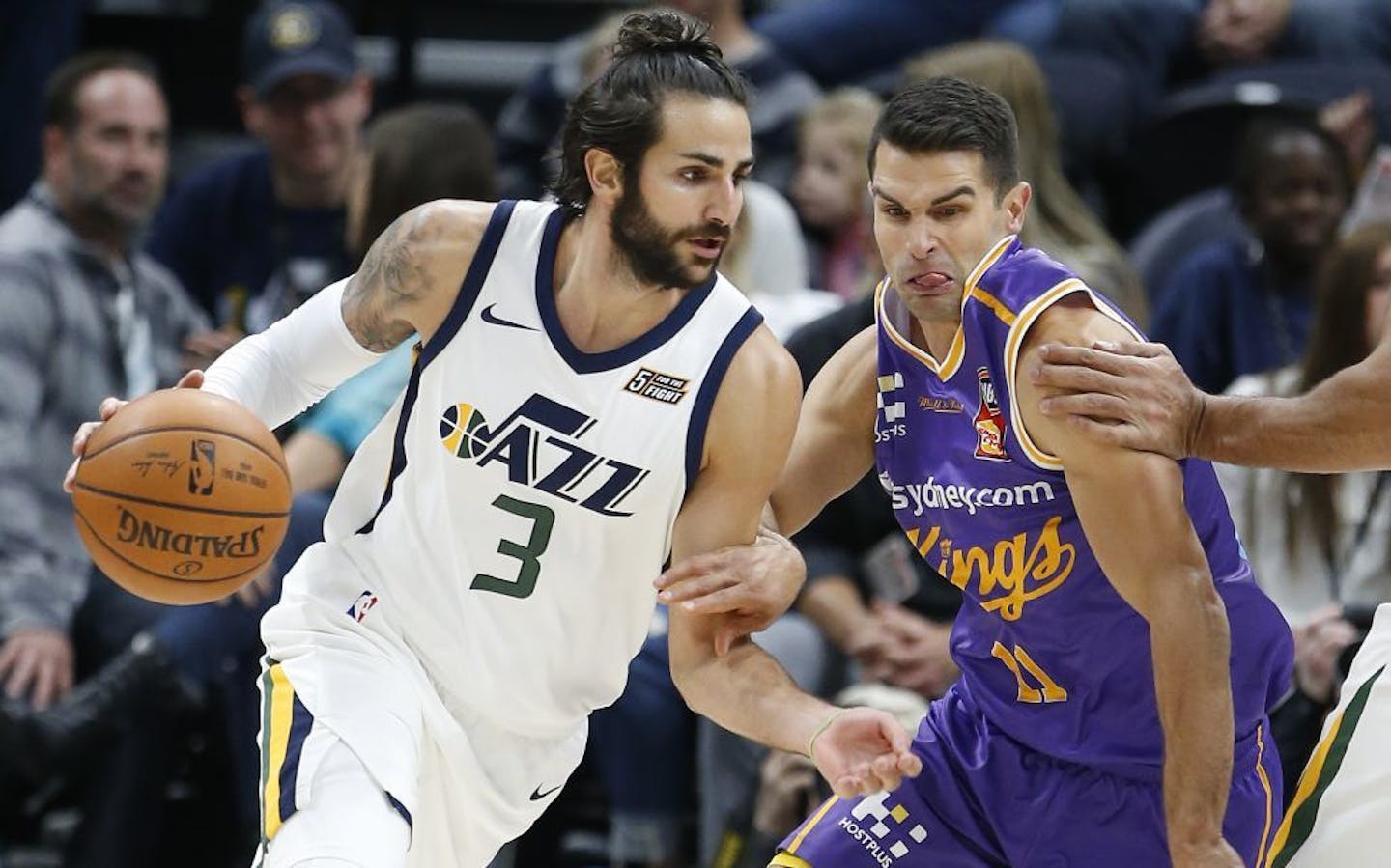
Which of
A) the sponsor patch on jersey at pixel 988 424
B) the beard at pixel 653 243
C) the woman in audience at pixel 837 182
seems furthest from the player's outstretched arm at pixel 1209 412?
the woman in audience at pixel 837 182

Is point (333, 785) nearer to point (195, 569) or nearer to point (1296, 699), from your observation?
point (195, 569)

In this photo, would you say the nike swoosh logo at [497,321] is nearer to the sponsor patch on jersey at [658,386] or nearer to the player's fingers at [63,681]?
the sponsor patch on jersey at [658,386]

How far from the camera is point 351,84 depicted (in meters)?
7.65

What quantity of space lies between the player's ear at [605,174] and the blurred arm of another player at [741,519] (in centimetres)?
41

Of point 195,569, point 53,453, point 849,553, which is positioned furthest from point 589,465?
point 53,453

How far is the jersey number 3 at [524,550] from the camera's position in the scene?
4.18 metres

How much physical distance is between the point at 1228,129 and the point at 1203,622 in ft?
15.7

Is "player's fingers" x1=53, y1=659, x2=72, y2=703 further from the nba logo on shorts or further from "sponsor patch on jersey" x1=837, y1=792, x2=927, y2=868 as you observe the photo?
"sponsor patch on jersey" x1=837, y1=792, x2=927, y2=868

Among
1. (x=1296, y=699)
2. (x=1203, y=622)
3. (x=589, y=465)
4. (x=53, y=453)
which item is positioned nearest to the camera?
(x=1203, y=622)

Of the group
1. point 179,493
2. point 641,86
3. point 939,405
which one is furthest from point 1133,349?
point 179,493

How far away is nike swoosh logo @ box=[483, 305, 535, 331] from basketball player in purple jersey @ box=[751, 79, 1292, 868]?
29.0 inches

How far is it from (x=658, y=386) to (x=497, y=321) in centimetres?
36

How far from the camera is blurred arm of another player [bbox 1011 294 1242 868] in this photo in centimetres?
363

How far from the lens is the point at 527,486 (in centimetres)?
418
